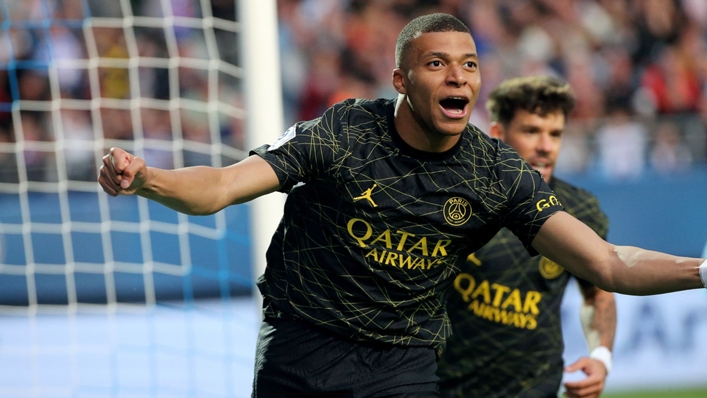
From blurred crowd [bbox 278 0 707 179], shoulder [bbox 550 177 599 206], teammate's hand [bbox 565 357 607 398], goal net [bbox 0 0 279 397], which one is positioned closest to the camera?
teammate's hand [bbox 565 357 607 398]

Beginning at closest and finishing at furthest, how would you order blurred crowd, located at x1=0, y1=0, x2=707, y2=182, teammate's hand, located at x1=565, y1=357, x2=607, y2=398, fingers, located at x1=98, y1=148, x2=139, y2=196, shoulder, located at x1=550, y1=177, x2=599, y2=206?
fingers, located at x1=98, y1=148, x2=139, y2=196, teammate's hand, located at x1=565, y1=357, x2=607, y2=398, shoulder, located at x1=550, y1=177, x2=599, y2=206, blurred crowd, located at x1=0, y1=0, x2=707, y2=182

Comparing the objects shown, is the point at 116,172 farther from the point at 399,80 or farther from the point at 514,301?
the point at 514,301

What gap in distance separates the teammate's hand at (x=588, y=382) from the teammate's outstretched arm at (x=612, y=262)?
91 cm

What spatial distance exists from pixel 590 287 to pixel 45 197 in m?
5.78

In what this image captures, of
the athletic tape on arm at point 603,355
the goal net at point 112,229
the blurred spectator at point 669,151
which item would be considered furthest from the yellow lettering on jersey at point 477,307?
the blurred spectator at point 669,151

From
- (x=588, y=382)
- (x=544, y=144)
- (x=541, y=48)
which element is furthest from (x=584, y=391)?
(x=541, y=48)

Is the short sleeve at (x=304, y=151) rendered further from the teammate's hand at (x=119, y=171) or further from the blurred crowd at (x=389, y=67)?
the blurred crowd at (x=389, y=67)

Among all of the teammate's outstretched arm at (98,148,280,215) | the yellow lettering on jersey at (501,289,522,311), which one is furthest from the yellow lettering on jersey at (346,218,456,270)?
the yellow lettering on jersey at (501,289,522,311)

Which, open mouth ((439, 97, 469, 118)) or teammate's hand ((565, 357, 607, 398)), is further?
teammate's hand ((565, 357, 607, 398))

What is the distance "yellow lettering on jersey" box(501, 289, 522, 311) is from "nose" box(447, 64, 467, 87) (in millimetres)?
1344

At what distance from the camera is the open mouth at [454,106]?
3162 mm

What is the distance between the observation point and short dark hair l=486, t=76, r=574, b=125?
4457 millimetres

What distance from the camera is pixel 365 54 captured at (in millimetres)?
10789

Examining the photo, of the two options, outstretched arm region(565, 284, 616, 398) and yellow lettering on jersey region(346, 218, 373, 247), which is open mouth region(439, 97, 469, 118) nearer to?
yellow lettering on jersey region(346, 218, 373, 247)
